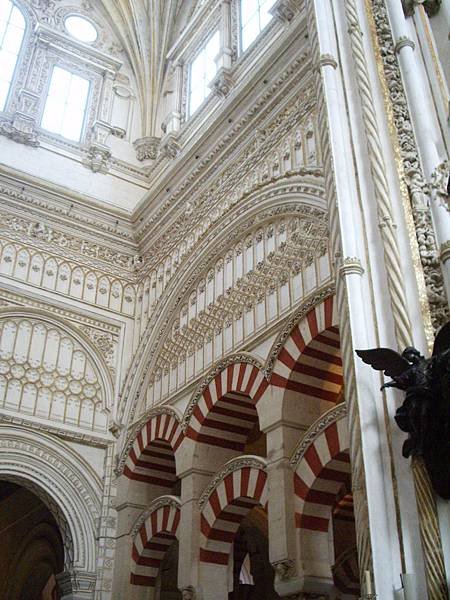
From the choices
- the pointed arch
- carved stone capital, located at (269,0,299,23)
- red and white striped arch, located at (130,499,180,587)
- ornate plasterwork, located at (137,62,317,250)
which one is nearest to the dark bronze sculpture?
the pointed arch

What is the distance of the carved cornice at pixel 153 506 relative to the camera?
7512 millimetres

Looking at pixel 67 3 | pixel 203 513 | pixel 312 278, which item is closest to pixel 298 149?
pixel 312 278

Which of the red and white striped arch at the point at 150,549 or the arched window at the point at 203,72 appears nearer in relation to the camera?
the red and white striped arch at the point at 150,549

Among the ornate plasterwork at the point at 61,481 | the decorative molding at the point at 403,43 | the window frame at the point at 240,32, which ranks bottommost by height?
the ornate plasterwork at the point at 61,481

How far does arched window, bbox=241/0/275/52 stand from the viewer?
9695 millimetres

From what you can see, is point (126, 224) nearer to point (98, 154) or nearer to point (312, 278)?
point (98, 154)

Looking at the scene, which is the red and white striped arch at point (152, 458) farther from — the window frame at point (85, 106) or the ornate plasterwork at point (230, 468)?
the window frame at point (85, 106)

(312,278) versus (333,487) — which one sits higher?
(312,278)

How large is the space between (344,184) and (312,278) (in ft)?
5.11

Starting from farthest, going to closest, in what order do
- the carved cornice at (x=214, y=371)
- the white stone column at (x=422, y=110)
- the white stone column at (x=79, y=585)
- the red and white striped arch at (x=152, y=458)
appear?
1. the red and white striped arch at (x=152, y=458)
2. the white stone column at (x=79, y=585)
3. the carved cornice at (x=214, y=371)
4. the white stone column at (x=422, y=110)

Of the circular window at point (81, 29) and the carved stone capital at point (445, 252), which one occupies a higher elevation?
the circular window at point (81, 29)

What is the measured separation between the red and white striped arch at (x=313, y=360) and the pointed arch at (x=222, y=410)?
74cm

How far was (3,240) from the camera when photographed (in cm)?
917

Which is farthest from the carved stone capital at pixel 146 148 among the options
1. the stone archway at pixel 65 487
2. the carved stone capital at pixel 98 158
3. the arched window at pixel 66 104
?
the stone archway at pixel 65 487
